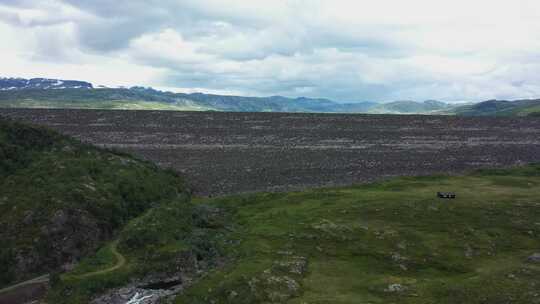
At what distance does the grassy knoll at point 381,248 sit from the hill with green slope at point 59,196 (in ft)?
43.8

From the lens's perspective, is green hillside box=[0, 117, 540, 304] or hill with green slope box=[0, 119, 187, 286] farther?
hill with green slope box=[0, 119, 187, 286]

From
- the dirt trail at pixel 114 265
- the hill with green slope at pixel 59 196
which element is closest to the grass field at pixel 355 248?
the dirt trail at pixel 114 265

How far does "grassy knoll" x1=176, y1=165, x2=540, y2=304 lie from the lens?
4044 cm


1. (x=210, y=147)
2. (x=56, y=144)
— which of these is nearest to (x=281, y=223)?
(x=56, y=144)

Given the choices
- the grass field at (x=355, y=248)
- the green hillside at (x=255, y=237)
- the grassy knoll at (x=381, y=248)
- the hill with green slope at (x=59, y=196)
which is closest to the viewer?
the grassy knoll at (x=381, y=248)

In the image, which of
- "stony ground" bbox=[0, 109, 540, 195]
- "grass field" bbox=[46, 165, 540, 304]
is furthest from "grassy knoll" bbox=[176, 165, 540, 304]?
"stony ground" bbox=[0, 109, 540, 195]

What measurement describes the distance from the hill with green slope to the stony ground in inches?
578

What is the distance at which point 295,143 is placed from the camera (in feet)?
393

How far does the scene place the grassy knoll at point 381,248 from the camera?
133ft

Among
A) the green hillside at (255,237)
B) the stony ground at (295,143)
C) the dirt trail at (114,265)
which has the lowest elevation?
the dirt trail at (114,265)

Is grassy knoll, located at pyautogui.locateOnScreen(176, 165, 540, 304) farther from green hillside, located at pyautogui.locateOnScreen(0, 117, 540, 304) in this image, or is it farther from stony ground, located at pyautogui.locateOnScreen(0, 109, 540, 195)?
stony ground, located at pyautogui.locateOnScreen(0, 109, 540, 195)

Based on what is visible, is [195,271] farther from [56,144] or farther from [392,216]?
[56,144]

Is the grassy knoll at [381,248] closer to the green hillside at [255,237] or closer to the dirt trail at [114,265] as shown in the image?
the green hillside at [255,237]

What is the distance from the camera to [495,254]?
50.1m
